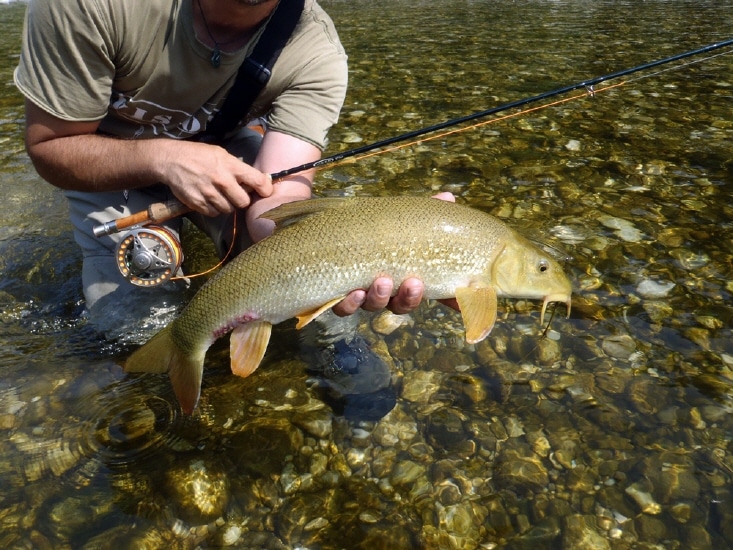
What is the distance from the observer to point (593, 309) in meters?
3.96

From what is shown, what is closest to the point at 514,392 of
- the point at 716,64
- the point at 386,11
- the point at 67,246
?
the point at 67,246

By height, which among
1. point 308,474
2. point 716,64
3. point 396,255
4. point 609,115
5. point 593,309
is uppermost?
point 396,255

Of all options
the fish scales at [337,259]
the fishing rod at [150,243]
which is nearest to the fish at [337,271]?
the fish scales at [337,259]

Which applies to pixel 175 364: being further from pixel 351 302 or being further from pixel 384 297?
pixel 384 297

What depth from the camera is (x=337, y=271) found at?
273 cm

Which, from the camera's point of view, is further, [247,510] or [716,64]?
[716,64]

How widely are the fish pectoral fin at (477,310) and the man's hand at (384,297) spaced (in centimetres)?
20

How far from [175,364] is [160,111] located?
4.91 feet

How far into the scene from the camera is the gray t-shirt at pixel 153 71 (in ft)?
9.71

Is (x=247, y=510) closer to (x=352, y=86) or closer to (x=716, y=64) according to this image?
(x=352, y=86)

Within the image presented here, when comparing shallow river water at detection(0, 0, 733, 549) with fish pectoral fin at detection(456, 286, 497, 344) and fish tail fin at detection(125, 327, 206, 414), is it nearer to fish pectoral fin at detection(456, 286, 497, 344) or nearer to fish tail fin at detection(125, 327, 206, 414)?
fish tail fin at detection(125, 327, 206, 414)

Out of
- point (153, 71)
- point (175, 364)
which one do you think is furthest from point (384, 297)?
point (153, 71)

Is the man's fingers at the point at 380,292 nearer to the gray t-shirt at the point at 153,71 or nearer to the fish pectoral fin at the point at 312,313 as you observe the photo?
the fish pectoral fin at the point at 312,313

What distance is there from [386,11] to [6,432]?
17895 millimetres
